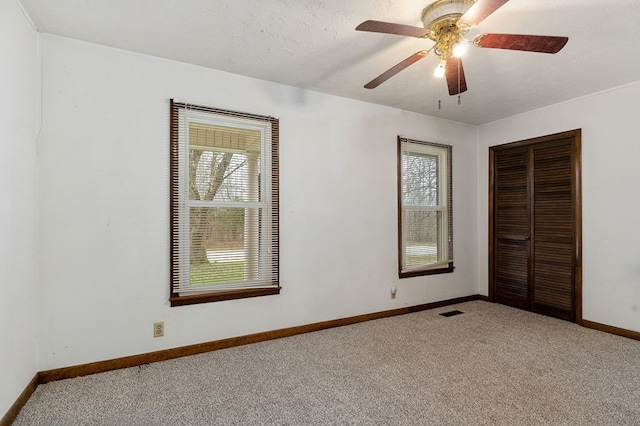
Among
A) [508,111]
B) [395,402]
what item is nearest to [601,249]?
[508,111]

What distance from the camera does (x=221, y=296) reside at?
2857 mm

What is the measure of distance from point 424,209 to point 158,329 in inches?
122

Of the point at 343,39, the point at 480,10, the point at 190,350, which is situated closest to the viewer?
the point at 480,10

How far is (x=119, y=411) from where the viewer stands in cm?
196

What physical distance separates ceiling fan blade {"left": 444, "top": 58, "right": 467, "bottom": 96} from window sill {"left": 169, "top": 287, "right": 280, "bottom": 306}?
2.23 meters

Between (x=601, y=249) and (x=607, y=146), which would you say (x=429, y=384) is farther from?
(x=607, y=146)

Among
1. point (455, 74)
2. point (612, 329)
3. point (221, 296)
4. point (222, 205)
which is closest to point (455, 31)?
point (455, 74)

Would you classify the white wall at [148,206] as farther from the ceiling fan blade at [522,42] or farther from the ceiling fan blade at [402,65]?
the ceiling fan blade at [522,42]

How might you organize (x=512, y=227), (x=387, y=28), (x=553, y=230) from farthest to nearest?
(x=512, y=227)
(x=553, y=230)
(x=387, y=28)

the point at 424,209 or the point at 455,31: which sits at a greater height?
the point at 455,31

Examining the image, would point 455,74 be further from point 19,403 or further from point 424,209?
point 19,403

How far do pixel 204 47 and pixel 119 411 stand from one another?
2.47m

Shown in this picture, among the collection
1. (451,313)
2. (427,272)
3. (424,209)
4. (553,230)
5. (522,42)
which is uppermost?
(522,42)

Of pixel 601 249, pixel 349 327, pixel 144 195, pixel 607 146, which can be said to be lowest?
pixel 349 327
